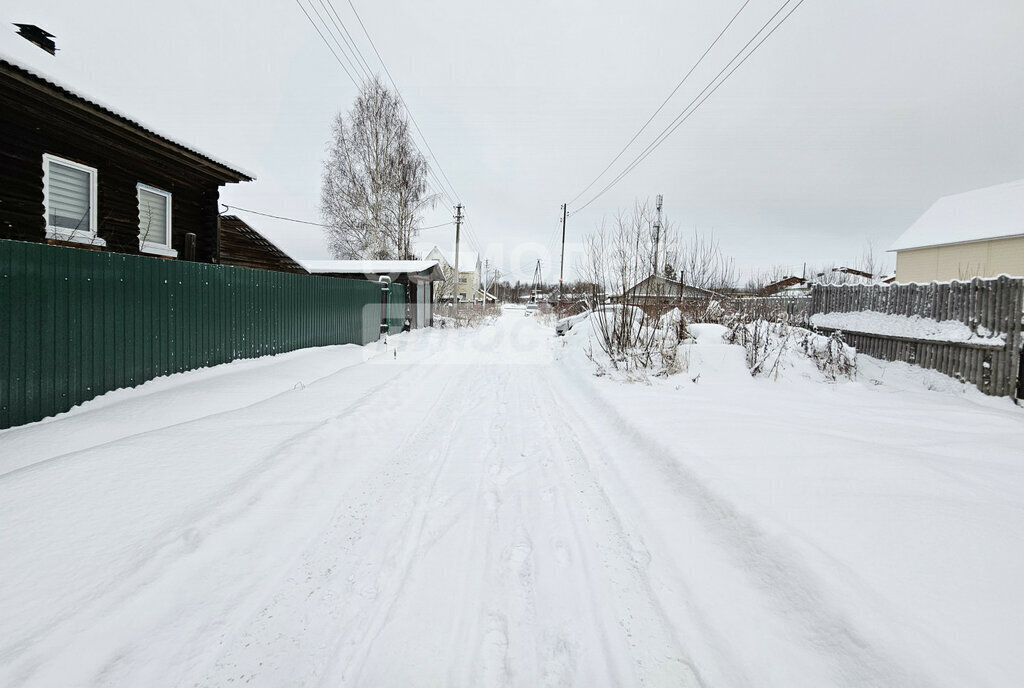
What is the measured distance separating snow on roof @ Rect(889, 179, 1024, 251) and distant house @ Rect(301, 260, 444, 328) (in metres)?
26.7

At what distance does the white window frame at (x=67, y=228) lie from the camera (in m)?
6.96

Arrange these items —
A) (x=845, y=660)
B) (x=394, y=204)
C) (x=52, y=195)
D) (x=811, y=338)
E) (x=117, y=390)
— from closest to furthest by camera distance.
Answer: (x=845, y=660), (x=117, y=390), (x=52, y=195), (x=811, y=338), (x=394, y=204)

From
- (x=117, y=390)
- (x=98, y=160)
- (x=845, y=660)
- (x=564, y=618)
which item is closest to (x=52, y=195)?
(x=98, y=160)

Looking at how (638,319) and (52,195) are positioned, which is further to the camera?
(638,319)

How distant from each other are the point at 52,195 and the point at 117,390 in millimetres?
4965

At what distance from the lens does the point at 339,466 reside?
372 cm

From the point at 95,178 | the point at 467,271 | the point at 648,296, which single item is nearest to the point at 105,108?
the point at 95,178

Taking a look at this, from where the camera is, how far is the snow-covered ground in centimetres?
172

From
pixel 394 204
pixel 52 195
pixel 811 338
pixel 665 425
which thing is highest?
pixel 394 204

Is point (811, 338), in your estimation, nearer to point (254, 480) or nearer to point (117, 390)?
point (254, 480)

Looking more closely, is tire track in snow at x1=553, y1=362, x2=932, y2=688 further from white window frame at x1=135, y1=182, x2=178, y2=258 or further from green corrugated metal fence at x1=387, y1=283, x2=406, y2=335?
green corrugated metal fence at x1=387, y1=283, x2=406, y2=335

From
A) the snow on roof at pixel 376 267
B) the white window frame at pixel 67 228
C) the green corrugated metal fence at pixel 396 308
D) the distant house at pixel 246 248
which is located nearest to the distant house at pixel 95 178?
the white window frame at pixel 67 228

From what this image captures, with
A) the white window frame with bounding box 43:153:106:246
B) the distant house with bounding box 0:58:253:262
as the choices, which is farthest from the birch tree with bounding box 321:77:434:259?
the white window frame with bounding box 43:153:106:246

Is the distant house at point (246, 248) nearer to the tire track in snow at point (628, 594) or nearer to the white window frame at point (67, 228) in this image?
the white window frame at point (67, 228)
